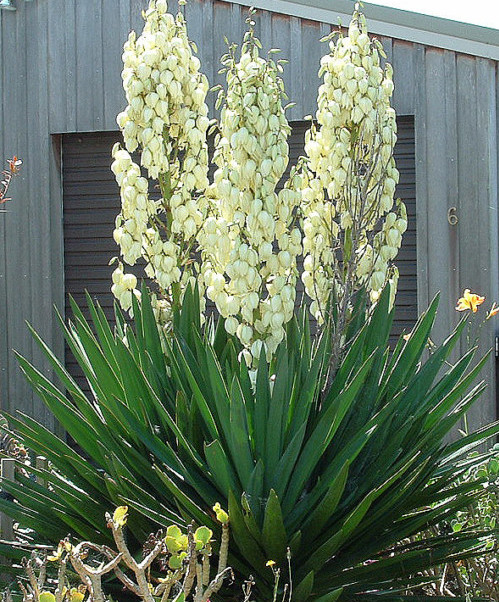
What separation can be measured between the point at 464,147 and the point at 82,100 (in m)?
2.39

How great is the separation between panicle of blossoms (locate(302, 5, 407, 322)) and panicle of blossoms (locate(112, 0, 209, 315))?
40cm

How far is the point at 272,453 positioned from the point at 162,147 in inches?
42.9

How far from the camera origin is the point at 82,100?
5.96m

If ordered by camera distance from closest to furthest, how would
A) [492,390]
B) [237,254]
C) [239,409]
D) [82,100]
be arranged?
[239,409] → [237,254] → [492,390] → [82,100]

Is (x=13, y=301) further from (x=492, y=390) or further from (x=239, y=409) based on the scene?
(x=239, y=409)

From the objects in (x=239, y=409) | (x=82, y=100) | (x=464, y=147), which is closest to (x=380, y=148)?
(x=239, y=409)

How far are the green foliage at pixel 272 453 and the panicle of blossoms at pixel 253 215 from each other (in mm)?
129

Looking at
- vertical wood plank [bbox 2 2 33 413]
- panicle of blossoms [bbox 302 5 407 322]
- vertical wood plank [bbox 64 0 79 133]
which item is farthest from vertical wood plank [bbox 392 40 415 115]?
panicle of blossoms [bbox 302 5 407 322]

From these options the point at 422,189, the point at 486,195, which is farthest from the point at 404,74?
the point at 486,195

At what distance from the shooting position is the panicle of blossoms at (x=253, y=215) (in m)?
2.87

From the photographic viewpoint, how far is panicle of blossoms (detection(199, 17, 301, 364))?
2865 mm

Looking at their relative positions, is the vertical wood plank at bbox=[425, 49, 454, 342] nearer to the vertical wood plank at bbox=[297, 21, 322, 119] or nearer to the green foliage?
the vertical wood plank at bbox=[297, 21, 322, 119]

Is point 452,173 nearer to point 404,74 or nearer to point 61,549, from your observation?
point 404,74

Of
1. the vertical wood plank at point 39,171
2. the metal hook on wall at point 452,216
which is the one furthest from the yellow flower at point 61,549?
the vertical wood plank at point 39,171
